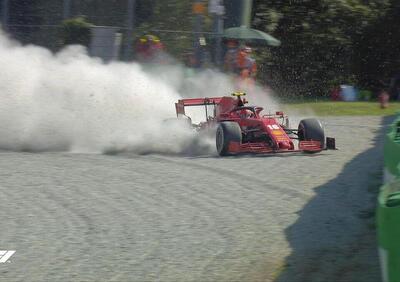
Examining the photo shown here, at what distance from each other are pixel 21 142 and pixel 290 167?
445 centimetres

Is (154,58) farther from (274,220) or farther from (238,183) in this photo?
(274,220)

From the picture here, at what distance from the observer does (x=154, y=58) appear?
1983 centimetres

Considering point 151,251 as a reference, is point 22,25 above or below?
above

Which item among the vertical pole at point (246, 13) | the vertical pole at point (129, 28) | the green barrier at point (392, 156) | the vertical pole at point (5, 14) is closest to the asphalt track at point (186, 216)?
the green barrier at point (392, 156)

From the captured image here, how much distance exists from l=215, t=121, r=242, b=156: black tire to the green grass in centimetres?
699

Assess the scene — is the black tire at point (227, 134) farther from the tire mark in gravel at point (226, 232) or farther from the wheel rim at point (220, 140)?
the tire mark in gravel at point (226, 232)

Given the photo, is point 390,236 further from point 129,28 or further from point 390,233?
point 129,28

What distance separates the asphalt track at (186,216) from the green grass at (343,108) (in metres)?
6.85

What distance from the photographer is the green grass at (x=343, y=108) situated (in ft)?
61.0

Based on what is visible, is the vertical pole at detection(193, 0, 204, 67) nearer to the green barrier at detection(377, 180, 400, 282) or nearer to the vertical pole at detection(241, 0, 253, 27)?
the vertical pole at detection(241, 0, 253, 27)

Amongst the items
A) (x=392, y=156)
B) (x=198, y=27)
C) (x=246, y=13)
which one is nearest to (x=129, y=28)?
(x=198, y=27)

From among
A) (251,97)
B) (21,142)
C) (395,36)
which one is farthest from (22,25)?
(395,36)

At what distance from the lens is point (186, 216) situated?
7.87 m

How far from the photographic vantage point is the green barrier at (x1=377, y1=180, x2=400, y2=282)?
15.6 feet
